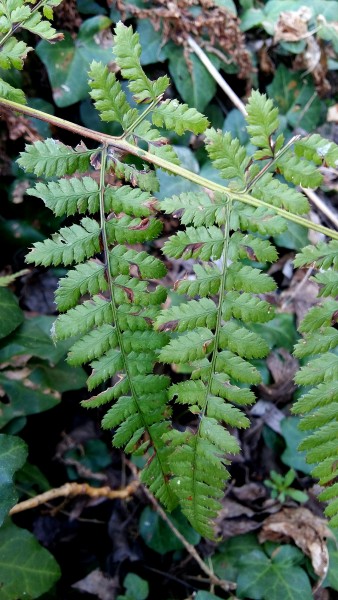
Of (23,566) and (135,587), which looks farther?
(135,587)

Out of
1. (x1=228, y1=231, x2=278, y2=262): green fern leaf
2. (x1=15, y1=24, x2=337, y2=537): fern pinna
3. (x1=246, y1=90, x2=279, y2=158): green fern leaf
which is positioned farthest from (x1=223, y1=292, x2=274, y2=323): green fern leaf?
(x1=246, y1=90, x2=279, y2=158): green fern leaf

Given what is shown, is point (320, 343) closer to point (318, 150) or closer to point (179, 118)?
point (318, 150)

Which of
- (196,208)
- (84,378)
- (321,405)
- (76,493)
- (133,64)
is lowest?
(76,493)

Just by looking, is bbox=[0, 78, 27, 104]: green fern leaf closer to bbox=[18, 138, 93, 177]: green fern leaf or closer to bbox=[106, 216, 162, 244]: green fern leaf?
bbox=[18, 138, 93, 177]: green fern leaf

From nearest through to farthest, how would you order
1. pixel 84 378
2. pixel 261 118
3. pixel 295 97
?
1. pixel 261 118
2. pixel 84 378
3. pixel 295 97

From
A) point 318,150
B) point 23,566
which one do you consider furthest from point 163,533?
point 318,150

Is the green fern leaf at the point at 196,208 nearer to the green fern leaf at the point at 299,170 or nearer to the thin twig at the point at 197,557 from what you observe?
the green fern leaf at the point at 299,170

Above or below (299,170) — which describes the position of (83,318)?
below
